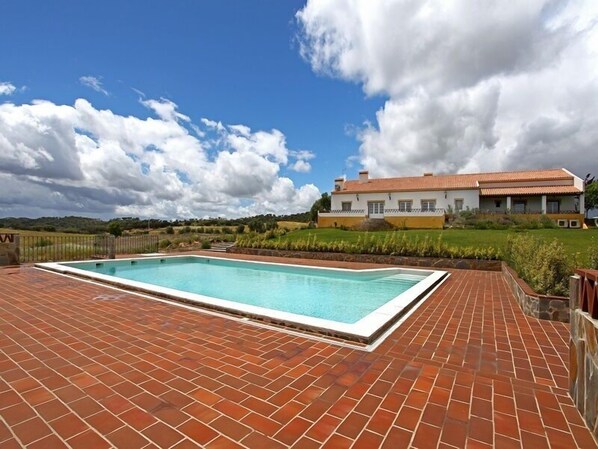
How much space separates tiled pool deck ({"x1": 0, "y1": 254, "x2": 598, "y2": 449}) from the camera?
205 centimetres

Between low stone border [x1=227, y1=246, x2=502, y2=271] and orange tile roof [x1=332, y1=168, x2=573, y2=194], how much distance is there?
18.8 meters

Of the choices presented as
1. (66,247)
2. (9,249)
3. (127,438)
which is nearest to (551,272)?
(127,438)

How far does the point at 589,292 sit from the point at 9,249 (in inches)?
573

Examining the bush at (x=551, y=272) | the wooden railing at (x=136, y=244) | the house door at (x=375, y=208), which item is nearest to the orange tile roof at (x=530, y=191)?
the house door at (x=375, y=208)

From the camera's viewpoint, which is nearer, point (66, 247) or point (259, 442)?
point (259, 442)

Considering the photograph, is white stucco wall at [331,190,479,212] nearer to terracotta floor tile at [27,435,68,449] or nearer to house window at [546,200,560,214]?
house window at [546,200,560,214]


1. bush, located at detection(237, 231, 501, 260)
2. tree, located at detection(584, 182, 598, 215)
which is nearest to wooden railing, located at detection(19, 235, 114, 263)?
bush, located at detection(237, 231, 501, 260)

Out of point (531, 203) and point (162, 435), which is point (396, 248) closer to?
point (162, 435)

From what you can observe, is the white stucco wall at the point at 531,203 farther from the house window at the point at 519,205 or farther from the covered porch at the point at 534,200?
the house window at the point at 519,205

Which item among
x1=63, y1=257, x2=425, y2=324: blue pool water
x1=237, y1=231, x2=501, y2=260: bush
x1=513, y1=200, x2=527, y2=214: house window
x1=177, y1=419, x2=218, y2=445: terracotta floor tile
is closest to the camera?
x1=177, y1=419, x2=218, y2=445: terracotta floor tile

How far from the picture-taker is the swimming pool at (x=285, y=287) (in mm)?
4672

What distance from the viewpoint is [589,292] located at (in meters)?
2.18

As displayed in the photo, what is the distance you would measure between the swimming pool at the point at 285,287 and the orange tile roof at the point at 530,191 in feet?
75.2

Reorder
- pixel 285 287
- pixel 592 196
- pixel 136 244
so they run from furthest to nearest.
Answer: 1. pixel 592 196
2. pixel 136 244
3. pixel 285 287
